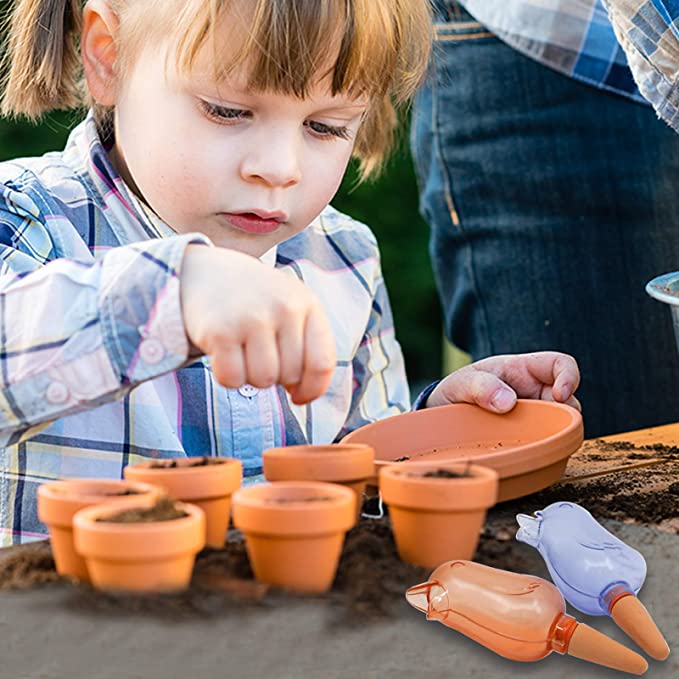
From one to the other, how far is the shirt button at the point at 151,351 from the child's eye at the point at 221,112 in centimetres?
43

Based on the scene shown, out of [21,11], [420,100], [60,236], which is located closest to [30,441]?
[60,236]

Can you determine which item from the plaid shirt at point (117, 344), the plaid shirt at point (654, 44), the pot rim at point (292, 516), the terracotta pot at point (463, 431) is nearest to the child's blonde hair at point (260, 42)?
the plaid shirt at point (117, 344)

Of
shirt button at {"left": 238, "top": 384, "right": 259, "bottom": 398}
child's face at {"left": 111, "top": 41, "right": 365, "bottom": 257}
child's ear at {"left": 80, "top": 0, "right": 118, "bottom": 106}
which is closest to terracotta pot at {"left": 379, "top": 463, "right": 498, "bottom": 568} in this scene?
child's face at {"left": 111, "top": 41, "right": 365, "bottom": 257}

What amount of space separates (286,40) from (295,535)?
0.66m

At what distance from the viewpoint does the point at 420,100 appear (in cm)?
219

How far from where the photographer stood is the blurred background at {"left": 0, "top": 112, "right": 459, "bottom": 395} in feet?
13.1

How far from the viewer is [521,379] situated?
1.36 metres

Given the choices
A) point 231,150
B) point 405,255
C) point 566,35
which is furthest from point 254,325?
point 405,255

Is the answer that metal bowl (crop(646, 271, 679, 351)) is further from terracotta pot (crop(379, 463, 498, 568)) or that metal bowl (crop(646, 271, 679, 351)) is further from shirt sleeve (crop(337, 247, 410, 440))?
shirt sleeve (crop(337, 247, 410, 440))

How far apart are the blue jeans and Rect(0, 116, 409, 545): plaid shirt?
472mm

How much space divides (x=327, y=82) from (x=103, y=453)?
521mm

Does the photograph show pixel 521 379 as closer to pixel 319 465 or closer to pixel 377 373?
pixel 377 373

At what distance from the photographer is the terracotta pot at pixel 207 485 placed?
2.57 ft

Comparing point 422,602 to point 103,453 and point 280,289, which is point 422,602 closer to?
point 280,289
